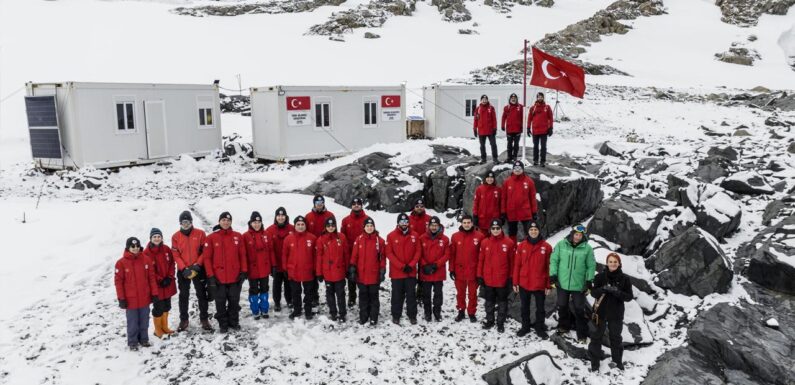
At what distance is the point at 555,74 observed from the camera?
12.6 meters

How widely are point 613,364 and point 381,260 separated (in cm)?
384

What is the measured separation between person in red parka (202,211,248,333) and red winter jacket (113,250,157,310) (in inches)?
33.7

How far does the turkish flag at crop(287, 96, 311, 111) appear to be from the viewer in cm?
1991

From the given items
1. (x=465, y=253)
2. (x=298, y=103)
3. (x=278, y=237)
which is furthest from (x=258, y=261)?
(x=298, y=103)

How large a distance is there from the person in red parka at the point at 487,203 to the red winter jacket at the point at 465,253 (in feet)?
4.33

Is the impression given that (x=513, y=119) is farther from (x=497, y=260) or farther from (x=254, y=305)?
(x=254, y=305)

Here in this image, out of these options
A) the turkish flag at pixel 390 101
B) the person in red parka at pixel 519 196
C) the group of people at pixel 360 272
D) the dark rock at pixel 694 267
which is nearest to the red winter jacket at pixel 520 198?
the person in red parka at pixel 519 196

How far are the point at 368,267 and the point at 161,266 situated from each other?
317 cm

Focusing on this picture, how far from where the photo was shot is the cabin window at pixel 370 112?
21.9m

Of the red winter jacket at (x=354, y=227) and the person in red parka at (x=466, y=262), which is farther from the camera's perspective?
the red winter jacket at (x=354, y=227)

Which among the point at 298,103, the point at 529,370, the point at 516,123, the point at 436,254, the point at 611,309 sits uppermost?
the point at 298,103

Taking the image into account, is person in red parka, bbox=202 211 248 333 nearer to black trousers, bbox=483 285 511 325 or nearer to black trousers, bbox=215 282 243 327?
black trousers, bbox=215 282 243 327

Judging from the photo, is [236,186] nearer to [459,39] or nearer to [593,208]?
[593,208]

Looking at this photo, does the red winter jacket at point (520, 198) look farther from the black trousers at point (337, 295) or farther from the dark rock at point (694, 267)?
the black trousers at point (337, 295)
